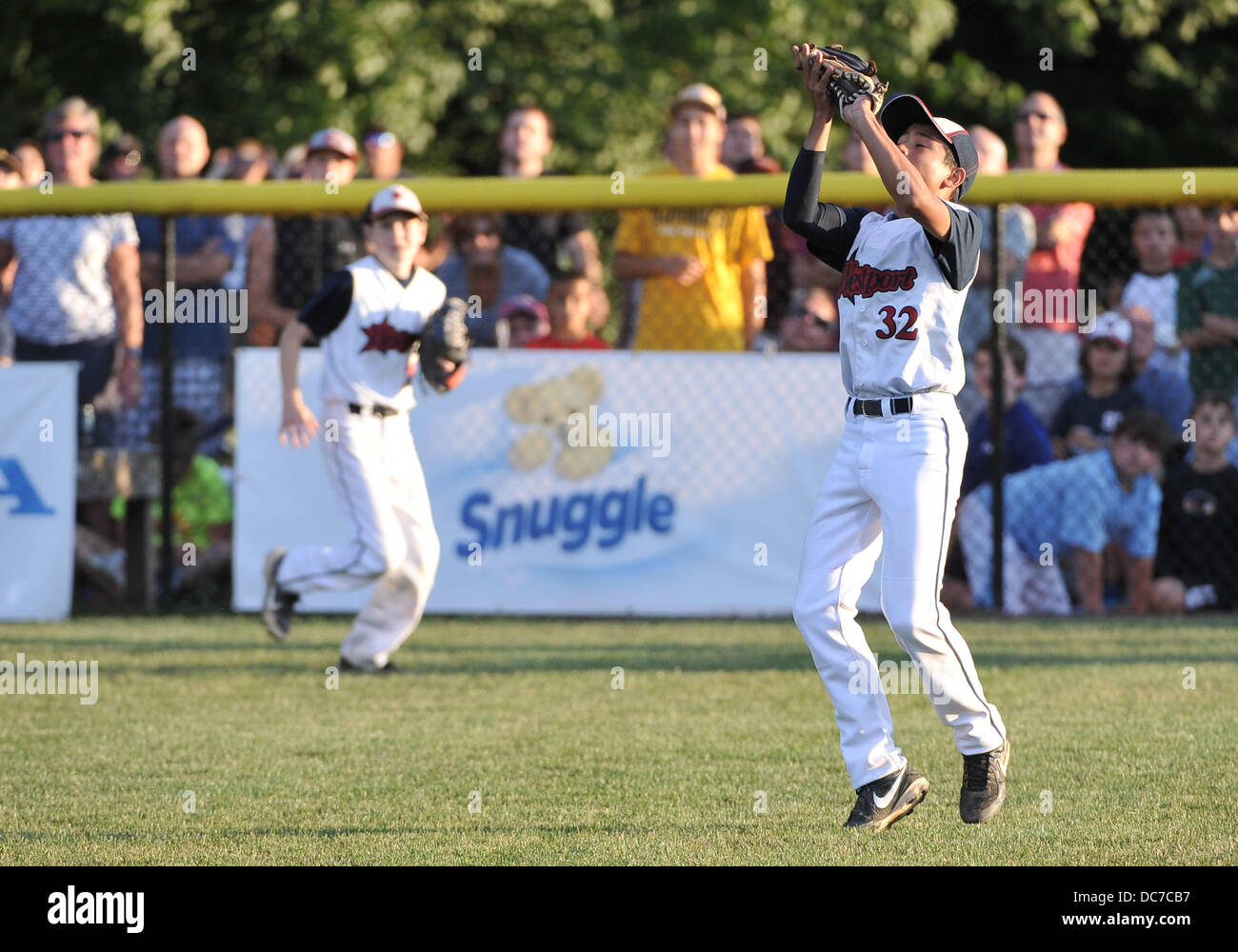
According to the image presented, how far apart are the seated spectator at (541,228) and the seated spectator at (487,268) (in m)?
0.20

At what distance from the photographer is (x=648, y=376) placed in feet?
31.4

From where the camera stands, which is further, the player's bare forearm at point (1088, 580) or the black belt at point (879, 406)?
the player's bare forearm at point (1088, 580)

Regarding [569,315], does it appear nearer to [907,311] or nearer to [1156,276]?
[1156,276]

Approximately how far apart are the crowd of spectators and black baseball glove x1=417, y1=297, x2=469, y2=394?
1854 mm

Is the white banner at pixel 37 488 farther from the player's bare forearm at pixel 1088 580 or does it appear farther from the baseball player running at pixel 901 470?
the baseball player running at pixel 901 470

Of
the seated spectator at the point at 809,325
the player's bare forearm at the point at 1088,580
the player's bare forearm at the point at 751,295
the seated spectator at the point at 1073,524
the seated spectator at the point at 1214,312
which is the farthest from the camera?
the seated spectator at the point at 809,325

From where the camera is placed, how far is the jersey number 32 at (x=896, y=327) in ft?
16.0

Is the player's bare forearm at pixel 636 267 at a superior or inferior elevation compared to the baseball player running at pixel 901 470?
Result: superior

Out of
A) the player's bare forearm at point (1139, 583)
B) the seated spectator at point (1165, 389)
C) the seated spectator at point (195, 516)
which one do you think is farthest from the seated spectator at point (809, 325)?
the seated spectator at point (195, 516)

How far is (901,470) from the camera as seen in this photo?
4.85 meters

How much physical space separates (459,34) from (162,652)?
964cm

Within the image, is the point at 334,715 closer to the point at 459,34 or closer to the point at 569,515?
the point at 569,515

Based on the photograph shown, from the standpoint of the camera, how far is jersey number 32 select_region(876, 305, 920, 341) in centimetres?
488

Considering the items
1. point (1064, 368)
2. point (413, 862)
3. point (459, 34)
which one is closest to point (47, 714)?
point (413, 862)
